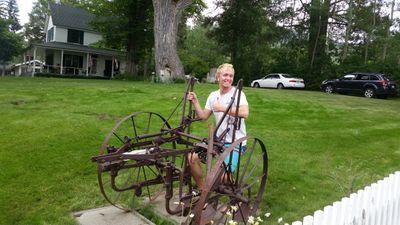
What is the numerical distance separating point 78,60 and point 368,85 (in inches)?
1027

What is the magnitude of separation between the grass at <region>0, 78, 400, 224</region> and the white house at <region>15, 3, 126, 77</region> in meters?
26.6

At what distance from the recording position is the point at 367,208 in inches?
130

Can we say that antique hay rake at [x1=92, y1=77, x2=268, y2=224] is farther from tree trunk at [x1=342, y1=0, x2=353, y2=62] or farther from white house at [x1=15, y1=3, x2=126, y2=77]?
white house at [x1=15, y1=3, x2=126, y2=77]

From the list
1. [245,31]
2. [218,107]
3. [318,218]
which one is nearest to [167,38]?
[245,31]

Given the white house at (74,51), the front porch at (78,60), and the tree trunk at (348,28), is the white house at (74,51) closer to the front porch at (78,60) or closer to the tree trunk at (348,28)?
the front porch at (78,60)

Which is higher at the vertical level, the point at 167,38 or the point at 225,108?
the point at 167,38

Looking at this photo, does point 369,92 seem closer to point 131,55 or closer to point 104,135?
point 131,55

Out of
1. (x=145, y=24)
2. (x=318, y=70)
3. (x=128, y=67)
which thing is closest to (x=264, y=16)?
(x=318, y=70)

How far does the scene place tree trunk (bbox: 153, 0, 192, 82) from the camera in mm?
20328

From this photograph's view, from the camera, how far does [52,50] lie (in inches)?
1505

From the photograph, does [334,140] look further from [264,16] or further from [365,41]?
[365,41]

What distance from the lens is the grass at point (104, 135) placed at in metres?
5.05

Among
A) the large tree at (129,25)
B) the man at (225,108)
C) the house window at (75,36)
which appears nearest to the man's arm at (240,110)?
the man at (225,108)

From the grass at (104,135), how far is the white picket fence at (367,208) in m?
1.31
